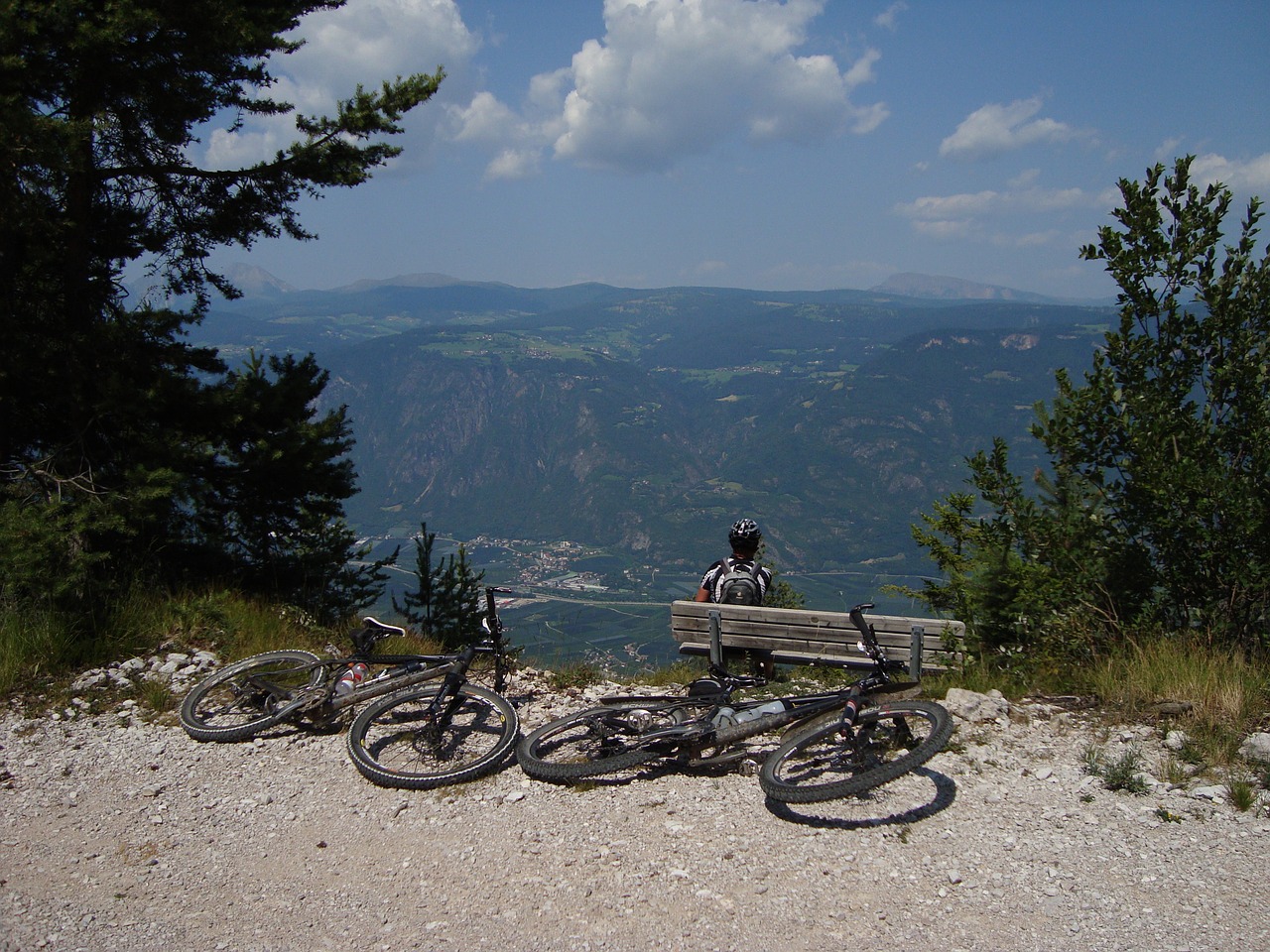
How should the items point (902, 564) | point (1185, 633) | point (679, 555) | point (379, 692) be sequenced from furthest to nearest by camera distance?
point (679, 555)
point (902, 564)
point (1185, 633)
point (379, 692)

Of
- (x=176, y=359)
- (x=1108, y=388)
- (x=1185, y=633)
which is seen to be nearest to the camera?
(x=1185, y=633)

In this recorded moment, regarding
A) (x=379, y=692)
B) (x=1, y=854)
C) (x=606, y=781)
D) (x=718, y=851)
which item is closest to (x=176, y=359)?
(x=379, y=692)

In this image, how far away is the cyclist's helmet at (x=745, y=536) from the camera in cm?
688

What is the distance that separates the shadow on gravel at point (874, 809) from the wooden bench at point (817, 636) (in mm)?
1763

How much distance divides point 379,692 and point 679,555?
13641 centimetres

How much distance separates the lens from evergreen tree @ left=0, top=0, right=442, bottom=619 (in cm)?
711

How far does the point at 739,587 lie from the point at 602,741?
101 inches

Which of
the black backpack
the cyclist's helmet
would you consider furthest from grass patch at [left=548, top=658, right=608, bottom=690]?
the cyclist's helmet

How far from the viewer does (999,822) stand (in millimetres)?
4352

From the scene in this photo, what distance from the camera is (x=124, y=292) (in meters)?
9.26

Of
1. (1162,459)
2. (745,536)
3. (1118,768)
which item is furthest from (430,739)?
(1162,459)

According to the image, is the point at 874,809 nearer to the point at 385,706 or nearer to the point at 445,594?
the point at 385,706

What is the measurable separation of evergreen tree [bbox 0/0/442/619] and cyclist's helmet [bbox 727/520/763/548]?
17.9 ft

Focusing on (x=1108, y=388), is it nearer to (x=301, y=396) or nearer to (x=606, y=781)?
(x=606, y=781)
